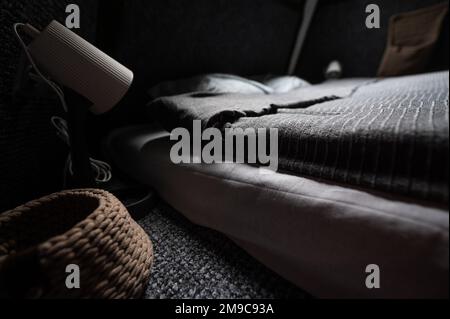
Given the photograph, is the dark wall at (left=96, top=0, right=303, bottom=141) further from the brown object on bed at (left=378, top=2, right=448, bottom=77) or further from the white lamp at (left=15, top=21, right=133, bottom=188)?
the brown object on bed at (left=378, top=2, right=448, bottom=77)

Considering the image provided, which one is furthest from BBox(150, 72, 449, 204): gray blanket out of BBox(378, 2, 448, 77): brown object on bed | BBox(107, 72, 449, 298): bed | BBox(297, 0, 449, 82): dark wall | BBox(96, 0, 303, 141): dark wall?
BBox(297, 0, 449, 82): dark wall

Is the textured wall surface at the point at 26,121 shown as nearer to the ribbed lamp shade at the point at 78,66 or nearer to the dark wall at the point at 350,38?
the ribbed lamp shade at the point at 78,66

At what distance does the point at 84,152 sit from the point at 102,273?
396 millimetres

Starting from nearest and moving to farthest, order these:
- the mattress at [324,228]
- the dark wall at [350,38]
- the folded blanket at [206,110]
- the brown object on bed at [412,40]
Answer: the mattress at [324,228], the folded blanket at [206,110], the brown object on bed at [412,40], the dark wall at [350,38]

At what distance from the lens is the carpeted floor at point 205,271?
19.6 inches

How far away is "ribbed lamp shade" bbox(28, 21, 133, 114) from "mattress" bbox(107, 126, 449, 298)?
296 mm

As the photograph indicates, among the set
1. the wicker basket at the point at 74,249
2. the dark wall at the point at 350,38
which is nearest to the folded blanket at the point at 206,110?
the wicker basket at the point at 74,249

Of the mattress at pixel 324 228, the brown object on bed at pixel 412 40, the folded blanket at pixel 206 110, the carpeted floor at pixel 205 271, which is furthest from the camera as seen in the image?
the brown object on bed at pixel 412 40

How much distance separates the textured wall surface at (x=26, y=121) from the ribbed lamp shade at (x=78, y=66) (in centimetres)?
10

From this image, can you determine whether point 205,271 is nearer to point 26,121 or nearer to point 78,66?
point 78,66

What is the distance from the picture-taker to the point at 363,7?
1967 mm

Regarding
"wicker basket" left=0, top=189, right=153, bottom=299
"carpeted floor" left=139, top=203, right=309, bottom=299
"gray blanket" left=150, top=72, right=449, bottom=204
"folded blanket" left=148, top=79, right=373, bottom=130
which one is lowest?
"carpeted floor" left=139, top=203, right=309, bottom=299

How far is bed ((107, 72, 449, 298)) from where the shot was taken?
33 cm

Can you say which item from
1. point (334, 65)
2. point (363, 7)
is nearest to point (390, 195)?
point (334, 65)
